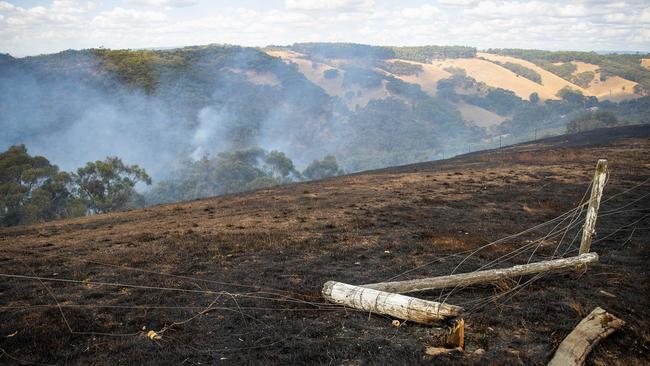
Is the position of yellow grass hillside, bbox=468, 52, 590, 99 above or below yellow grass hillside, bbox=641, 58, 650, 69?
below

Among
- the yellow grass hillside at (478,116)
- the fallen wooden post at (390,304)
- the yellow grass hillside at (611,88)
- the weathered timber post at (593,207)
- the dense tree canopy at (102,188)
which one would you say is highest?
the yellow grass hillside at (611,88)

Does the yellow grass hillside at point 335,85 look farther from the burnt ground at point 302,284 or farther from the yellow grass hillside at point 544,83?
the burnt ground at point 302,284

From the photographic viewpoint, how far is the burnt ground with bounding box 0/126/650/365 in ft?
19.8

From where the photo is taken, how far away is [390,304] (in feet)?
22.3

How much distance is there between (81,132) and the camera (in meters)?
87.4

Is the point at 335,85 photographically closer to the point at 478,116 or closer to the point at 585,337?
the point at 478,116

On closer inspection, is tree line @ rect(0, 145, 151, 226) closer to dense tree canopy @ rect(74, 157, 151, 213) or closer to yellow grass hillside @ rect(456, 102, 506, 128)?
dense tree canopy @ rect(74, 157, 151, 213)

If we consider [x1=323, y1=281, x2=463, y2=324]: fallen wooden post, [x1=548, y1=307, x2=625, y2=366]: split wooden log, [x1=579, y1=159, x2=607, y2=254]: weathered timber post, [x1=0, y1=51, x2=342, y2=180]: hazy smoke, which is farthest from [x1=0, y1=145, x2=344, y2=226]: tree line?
[x1=548, y1=307, x2=625, y2=366]: split wooden log

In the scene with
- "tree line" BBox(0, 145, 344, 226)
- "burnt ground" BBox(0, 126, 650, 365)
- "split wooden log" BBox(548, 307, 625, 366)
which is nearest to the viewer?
"split wooden log" BBox(548, 307, 625, 366)

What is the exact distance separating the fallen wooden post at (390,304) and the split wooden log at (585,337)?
145 cm

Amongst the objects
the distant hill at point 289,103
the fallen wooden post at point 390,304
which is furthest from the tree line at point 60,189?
the fallen wooden post at point 390,304

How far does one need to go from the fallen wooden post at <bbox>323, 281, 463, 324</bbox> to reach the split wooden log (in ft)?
4.76

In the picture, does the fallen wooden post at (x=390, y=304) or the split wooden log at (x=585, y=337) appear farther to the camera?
the fallen wooden post at (x=390, y=304)

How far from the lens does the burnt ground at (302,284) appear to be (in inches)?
238
